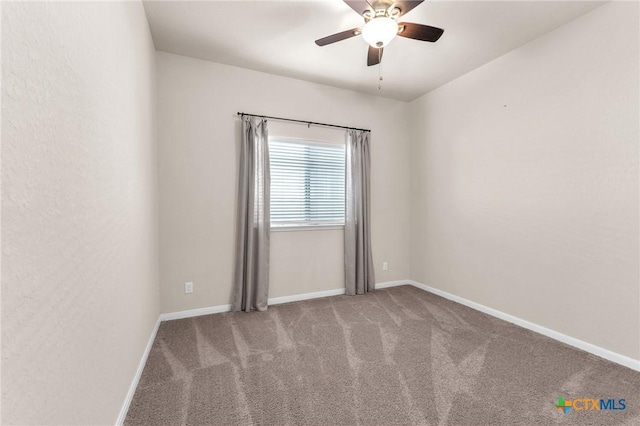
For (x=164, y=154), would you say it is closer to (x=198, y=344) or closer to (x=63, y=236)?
(x=198, y=344)

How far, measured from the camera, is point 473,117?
3236 millimetres

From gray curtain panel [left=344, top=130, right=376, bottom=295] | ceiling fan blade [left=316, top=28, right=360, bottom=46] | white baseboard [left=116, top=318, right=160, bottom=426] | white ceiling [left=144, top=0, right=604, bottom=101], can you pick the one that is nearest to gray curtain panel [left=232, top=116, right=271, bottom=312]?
white ceiling [left=144, top=0, right=604, bottom=101]

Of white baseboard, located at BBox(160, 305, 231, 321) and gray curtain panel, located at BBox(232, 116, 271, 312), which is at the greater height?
gray curtain panel, located at BBox(232, 116, 271, 312)

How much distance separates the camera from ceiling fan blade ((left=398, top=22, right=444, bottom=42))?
2.04 metres

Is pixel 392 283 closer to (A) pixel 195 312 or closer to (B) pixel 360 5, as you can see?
(A) pixel 195 312

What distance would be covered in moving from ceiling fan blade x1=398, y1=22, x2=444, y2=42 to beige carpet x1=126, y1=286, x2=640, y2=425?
242cm

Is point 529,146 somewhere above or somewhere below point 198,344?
above

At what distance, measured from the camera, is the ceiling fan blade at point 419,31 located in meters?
2.04

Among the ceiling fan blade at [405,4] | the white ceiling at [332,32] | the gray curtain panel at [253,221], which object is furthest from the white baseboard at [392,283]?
the ceiling fan blade at [405,4]

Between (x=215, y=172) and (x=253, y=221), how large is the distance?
2.20ft

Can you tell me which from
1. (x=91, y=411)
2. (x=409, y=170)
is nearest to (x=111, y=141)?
(x=91, y=411)

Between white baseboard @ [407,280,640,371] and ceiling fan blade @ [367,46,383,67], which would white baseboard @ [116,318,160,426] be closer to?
ceiling fan blade @ [367,46,383,67]

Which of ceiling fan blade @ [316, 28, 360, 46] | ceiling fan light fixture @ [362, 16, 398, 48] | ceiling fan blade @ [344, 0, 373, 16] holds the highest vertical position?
ceiling fan blade @ [344, 0, 373, 16]

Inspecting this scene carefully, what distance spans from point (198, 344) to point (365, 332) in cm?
145
